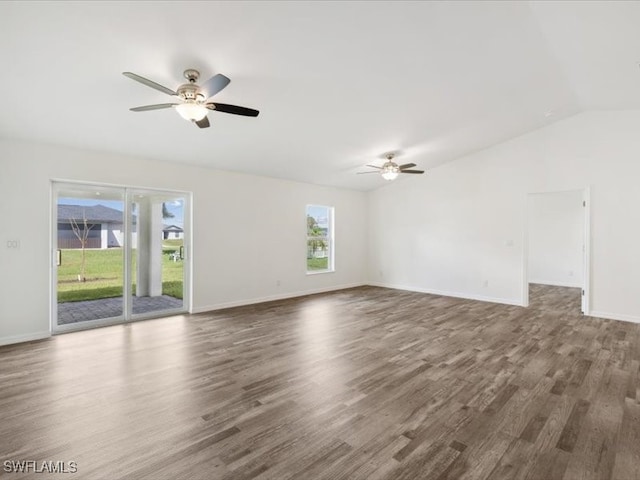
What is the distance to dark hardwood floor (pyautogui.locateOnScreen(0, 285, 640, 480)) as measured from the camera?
1972 mm

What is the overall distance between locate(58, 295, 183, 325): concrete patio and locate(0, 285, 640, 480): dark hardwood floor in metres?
0.47

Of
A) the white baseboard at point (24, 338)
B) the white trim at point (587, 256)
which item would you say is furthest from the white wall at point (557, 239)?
the white baseboard at point (24, 338)

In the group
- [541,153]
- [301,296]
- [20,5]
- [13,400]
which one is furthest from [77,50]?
[541,153]

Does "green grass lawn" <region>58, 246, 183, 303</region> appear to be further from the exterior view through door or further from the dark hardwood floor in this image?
the dark hardwood floor

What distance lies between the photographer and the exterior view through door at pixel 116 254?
15.5 ft

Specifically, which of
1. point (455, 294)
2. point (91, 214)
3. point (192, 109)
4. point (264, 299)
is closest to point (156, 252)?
point (91, 214)

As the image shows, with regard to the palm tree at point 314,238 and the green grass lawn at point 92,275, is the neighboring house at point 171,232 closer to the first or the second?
the green grass lawn at point 92,275

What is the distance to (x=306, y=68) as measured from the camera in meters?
3.41

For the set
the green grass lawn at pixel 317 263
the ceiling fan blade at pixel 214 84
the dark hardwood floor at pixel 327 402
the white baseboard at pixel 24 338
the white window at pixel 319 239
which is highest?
the ceiling fan blade at pixel 214 84

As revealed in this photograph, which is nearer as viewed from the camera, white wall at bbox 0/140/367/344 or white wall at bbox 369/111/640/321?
white wall at bbox 0/140/367/344

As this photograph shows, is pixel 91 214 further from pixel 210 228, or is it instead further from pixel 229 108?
pixel 229 108

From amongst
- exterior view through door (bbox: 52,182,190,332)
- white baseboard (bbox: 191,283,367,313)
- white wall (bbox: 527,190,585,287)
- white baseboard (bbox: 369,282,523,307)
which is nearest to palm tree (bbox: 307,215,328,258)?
white baseboard (bbox: 191,283,367,313)

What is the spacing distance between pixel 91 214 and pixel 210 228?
1.82 m

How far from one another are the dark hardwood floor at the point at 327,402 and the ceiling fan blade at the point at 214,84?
2694 millimetres
